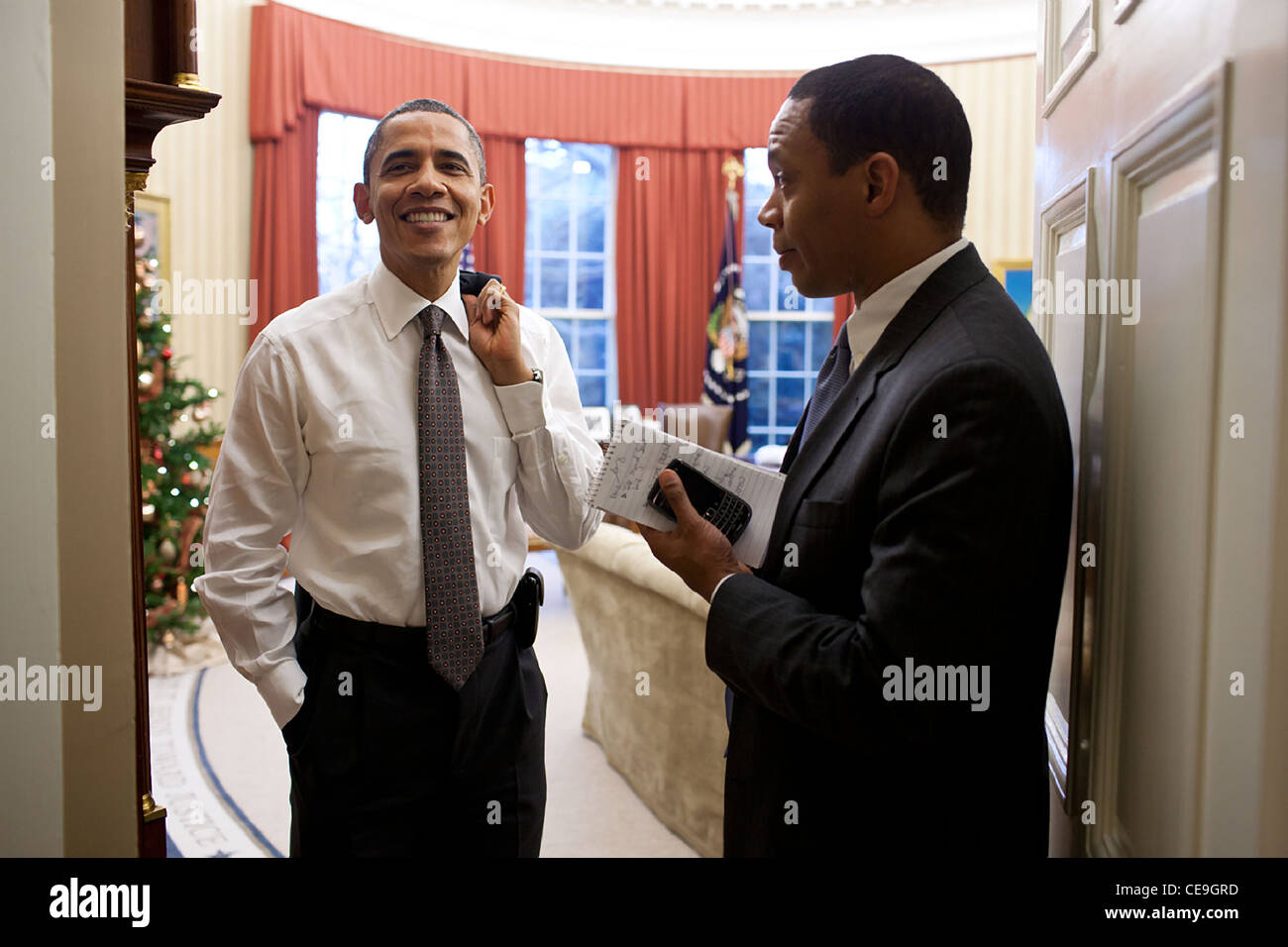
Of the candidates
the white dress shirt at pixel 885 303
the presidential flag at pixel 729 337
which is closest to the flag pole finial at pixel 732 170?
the presidential flag at pixel 729 337

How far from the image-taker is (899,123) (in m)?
1.20

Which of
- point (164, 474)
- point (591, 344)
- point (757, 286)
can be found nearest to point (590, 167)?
point (591, 344)

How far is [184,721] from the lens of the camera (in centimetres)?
427

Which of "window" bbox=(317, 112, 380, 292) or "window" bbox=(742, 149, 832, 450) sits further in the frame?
"window" bbox=(742, 149, 832, 450)

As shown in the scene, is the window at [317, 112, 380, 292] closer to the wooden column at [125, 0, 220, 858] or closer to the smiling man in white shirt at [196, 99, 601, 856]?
the wooden column at [125, 0, 220, 858]

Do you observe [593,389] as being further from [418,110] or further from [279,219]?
[418,110]

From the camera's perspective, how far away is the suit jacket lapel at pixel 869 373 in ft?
3.98

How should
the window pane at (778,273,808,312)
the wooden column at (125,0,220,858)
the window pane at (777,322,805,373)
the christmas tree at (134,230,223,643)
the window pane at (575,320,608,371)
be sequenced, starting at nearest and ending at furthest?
1. the wooden column at (125,0,220,858)
2. the christmas tree at (134,230,223,643)
3. the window pane at (575,320,608,371)
4. the window pane at (778,273,808,312)
5. the window pane at (777,322,805,373)

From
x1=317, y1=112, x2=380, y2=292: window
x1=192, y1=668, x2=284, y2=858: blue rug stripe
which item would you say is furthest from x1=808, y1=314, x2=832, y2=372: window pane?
x1=192, y1=668, x2=284, y2=858: blue rug stripe

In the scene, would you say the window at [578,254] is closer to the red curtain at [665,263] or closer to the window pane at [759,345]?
the red curtain at [665,263]

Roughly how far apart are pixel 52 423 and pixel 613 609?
255cm

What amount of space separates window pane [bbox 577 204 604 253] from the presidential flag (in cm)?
108

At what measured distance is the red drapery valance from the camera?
6805mm
